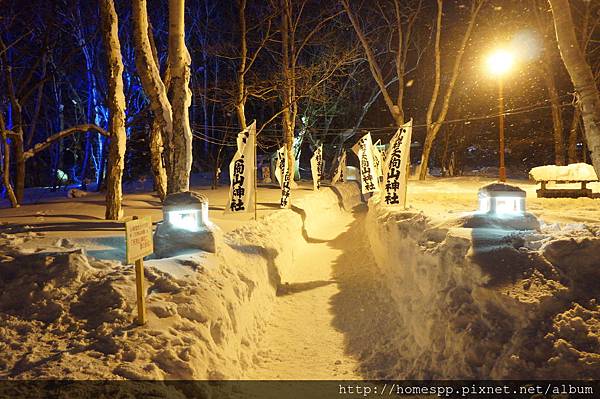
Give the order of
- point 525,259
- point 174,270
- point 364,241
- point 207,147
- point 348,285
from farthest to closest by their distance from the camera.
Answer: point 207,147 → point 364,241 → point 348,285 → point 174,270 → point 525,259

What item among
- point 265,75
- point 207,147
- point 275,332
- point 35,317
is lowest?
point 275,332

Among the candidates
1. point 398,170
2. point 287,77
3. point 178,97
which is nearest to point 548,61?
point 287,77

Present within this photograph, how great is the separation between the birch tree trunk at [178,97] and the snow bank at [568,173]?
15.5m

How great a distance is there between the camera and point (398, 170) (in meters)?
11.6

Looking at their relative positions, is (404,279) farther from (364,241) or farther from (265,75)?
(265,75)

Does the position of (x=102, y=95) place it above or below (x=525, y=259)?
above

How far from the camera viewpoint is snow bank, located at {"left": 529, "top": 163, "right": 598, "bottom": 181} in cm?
1628

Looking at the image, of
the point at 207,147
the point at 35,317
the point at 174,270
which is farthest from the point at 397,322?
the point at 207,147

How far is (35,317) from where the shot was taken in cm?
456

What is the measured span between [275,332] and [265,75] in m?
27.8

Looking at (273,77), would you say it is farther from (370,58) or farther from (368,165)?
(368,165)

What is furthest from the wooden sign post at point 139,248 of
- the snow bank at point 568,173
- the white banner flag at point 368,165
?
the snow bank at point 568,173

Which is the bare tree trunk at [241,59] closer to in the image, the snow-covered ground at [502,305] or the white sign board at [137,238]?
the snow-covered ground at [502,305]

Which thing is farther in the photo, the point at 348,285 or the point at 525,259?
the point at 348,285
